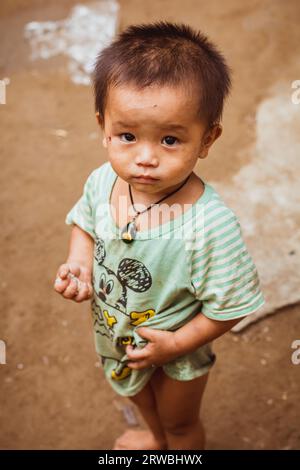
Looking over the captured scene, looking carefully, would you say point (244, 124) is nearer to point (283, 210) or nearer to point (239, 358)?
point (283, 210)

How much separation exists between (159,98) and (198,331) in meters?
0.53

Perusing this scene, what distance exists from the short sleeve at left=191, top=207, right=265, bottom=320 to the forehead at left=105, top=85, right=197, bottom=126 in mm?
251

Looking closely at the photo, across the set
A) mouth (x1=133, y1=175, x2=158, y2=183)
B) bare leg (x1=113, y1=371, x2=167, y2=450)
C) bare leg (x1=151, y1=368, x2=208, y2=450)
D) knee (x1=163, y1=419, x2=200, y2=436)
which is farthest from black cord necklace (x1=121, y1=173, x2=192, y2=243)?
knee (x1=163, y1=419, x2=200, y2=436)

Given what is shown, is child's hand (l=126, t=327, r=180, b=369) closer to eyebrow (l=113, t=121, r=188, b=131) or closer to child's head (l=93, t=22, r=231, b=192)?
child's head (l=93, t=22, r=231, b=192)

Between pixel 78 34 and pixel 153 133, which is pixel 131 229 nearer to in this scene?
pixel 153 133

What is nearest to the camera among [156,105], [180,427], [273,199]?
[156,105]

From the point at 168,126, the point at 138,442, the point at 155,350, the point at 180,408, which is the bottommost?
the point at 138,442

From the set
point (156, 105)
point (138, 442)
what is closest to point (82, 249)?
point (156, 105)

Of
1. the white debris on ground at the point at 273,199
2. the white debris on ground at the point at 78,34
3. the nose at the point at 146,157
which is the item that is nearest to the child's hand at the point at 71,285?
the nose at the point at 146,157

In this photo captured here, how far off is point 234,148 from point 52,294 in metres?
1.20

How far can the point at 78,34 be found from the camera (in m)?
3.44

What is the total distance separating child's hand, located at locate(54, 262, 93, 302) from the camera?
1.21 meters

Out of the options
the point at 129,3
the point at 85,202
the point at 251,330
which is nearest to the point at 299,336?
the point at 251,330

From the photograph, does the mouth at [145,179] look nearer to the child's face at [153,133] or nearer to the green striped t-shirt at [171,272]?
the child's face at [153,133]
